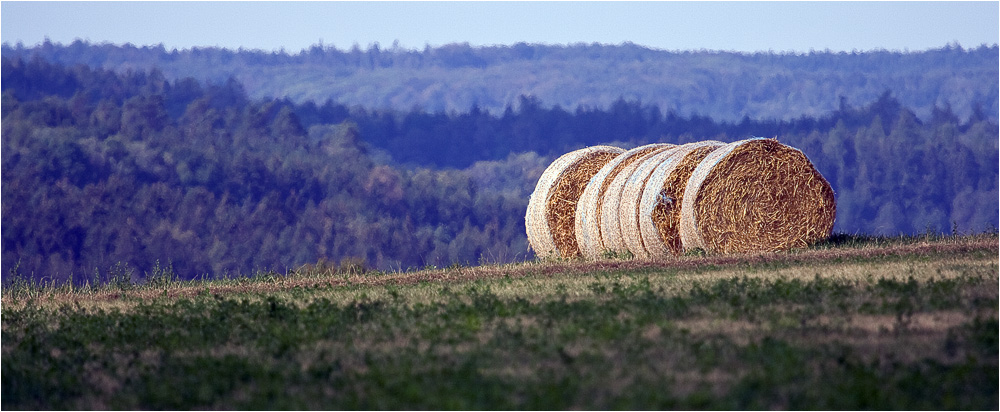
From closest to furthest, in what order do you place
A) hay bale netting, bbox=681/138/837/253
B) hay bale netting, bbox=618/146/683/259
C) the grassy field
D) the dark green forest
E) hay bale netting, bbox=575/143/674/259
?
1. the grassy field
2. hay bale netting, bbox=681/138/837/253
3. hay bale netting, bbox=618/146/683/259
4. hay bale netting, bbox=575/143/674/259
5. the dark green forest

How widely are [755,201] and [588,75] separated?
5088 inches

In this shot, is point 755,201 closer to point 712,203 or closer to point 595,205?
point 712,203

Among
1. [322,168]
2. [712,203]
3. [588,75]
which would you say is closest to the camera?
[712,203]

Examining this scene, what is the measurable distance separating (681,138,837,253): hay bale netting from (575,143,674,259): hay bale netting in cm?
196

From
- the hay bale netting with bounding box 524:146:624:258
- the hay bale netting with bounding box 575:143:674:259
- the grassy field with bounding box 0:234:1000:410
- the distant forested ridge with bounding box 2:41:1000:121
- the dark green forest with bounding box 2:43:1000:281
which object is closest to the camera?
the grassy field with bounding box 0:234:1000:410

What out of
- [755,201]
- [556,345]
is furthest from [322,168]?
[556,345]

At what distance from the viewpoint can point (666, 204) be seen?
19062 millimetres

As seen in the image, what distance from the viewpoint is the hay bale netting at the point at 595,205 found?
2038cm

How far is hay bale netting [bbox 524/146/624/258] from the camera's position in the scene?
21.8 meters

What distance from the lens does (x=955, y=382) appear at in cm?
779

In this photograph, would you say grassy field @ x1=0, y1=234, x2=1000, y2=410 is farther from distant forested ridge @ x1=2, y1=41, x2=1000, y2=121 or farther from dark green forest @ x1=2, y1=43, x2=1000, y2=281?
distant forested ridge @ x1=2, y1=41, x2=1000, y2=121

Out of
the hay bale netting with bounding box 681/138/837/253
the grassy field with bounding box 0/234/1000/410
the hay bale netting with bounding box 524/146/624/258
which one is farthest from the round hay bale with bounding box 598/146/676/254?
the grassy field with bounding box 0/234/1000/410

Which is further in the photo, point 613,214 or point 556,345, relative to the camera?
point 613,214

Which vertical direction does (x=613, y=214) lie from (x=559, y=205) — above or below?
above
